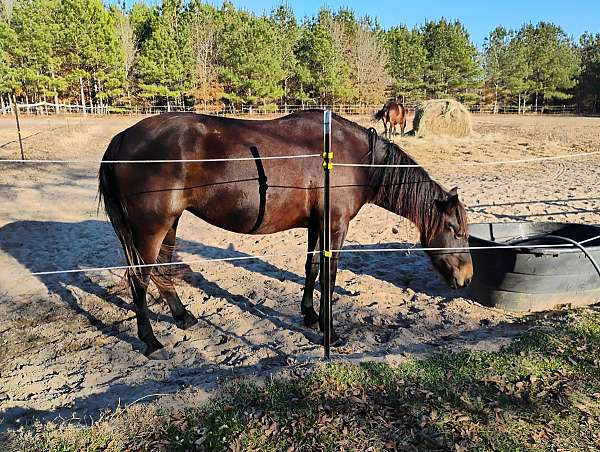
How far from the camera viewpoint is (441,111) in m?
17.5

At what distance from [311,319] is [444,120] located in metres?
15.4

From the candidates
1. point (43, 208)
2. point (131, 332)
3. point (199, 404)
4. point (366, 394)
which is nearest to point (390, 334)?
point (366, 394)

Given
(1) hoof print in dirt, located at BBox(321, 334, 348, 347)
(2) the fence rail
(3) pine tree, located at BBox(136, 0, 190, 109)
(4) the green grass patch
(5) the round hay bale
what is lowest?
(1) hoof print in dirt, located at BBox(321, 334, 348, 347)

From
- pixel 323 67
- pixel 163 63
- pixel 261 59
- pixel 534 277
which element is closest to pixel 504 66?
pixel 323 67

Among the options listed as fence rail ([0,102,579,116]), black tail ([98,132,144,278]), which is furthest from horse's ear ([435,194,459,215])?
fence rail ([0,102,579,116])

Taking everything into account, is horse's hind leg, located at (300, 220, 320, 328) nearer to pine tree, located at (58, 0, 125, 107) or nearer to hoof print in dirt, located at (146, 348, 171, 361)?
hoof print in dirt, located at (146, 348, 171, 361)

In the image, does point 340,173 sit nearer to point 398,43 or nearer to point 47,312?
point 47,312

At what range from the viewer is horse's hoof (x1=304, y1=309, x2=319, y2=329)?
3859 mm

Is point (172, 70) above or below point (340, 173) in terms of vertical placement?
above

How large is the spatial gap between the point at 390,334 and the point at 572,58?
52162 mm

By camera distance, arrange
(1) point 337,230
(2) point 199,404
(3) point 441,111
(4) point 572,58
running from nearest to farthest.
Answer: (2) point 199,404 < (1) point 337,230 < (3) point 441,111 < (4) point 572,58

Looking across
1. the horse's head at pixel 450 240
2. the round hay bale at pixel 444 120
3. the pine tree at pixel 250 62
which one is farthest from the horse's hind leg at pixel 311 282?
the pine tree at pixel 250 62

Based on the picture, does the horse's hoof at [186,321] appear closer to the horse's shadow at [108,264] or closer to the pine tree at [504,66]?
the horse's shadow at [108,264]

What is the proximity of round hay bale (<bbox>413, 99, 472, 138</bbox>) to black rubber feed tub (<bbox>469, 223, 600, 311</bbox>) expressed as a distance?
14.3m
